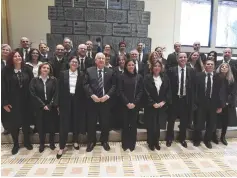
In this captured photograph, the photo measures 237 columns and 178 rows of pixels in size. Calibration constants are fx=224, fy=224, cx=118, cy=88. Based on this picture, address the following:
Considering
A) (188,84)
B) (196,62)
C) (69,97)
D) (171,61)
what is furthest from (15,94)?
(196,62)

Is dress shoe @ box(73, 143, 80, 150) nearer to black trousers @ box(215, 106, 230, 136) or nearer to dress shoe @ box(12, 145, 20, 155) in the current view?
dress shoe @ box(12, 145, 20, 155)

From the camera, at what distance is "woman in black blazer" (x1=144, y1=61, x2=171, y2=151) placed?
3.40 m

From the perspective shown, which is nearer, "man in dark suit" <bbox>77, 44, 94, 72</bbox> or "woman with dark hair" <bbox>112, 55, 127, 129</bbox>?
"woman with dark hair" <bbox>112, 55, 127, 129</bbox>

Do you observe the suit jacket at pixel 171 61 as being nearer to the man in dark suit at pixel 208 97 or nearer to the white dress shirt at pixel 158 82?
the man in dark suit at pixel 208 97

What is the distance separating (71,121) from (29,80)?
0.88m

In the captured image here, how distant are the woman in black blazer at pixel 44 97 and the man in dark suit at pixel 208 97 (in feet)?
7.43

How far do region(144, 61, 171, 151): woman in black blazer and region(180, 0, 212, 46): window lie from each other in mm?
3957

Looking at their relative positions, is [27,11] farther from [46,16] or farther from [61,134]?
[61,134]

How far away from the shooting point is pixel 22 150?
136 inches

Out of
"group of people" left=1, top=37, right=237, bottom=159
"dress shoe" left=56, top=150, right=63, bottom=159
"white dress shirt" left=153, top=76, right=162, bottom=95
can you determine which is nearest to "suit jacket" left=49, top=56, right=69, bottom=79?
"group of people" left=1, top=37, right=237, bottom=159

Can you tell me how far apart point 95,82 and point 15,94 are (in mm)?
1172

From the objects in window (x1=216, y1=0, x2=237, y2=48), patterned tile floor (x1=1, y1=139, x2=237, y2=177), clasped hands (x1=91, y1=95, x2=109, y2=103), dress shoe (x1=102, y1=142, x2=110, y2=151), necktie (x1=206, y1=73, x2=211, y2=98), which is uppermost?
window (x1=216, y1=0, x2=237, y2=48)

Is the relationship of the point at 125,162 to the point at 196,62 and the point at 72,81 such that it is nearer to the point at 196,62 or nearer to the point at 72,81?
the point at 72,81

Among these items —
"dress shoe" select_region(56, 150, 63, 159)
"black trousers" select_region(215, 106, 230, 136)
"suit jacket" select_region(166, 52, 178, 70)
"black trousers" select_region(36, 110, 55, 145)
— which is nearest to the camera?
"dress shoe" select_region(56, 150, 63, 159)
